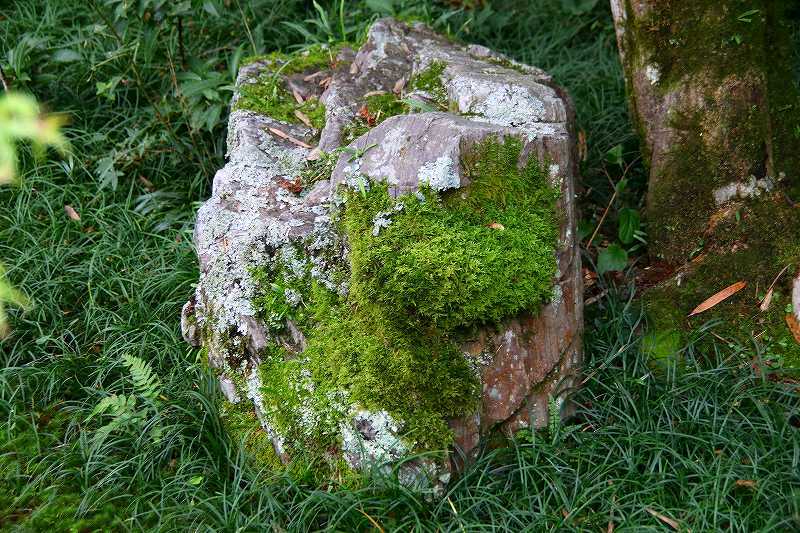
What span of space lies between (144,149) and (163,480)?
7.05 feet

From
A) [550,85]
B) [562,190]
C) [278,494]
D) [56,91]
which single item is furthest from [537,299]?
[56,91]

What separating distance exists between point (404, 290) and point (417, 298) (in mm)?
53

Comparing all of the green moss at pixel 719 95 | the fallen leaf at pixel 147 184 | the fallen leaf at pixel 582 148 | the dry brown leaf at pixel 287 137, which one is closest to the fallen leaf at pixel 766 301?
the green moss at pixel 719 95

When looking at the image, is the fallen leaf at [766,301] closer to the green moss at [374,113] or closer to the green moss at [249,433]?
the green moss at [374,113]

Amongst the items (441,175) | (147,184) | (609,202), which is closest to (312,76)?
(147,184)

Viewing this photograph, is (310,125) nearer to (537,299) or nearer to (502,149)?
(502,149)

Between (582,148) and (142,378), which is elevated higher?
(582,148)

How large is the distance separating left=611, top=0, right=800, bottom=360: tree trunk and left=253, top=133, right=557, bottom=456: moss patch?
78 centimetres

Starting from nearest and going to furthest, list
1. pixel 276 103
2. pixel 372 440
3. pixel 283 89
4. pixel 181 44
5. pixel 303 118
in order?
pixel 372 440, pixel 303 118, pixel 276 103, pixel 283 89, pixel 181 44

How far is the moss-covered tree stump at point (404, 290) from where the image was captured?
7.90 feet

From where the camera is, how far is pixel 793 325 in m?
2.75

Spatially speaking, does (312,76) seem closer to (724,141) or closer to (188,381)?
(188,381)

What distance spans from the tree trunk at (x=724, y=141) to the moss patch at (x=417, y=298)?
782mm

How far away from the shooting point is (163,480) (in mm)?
2604
